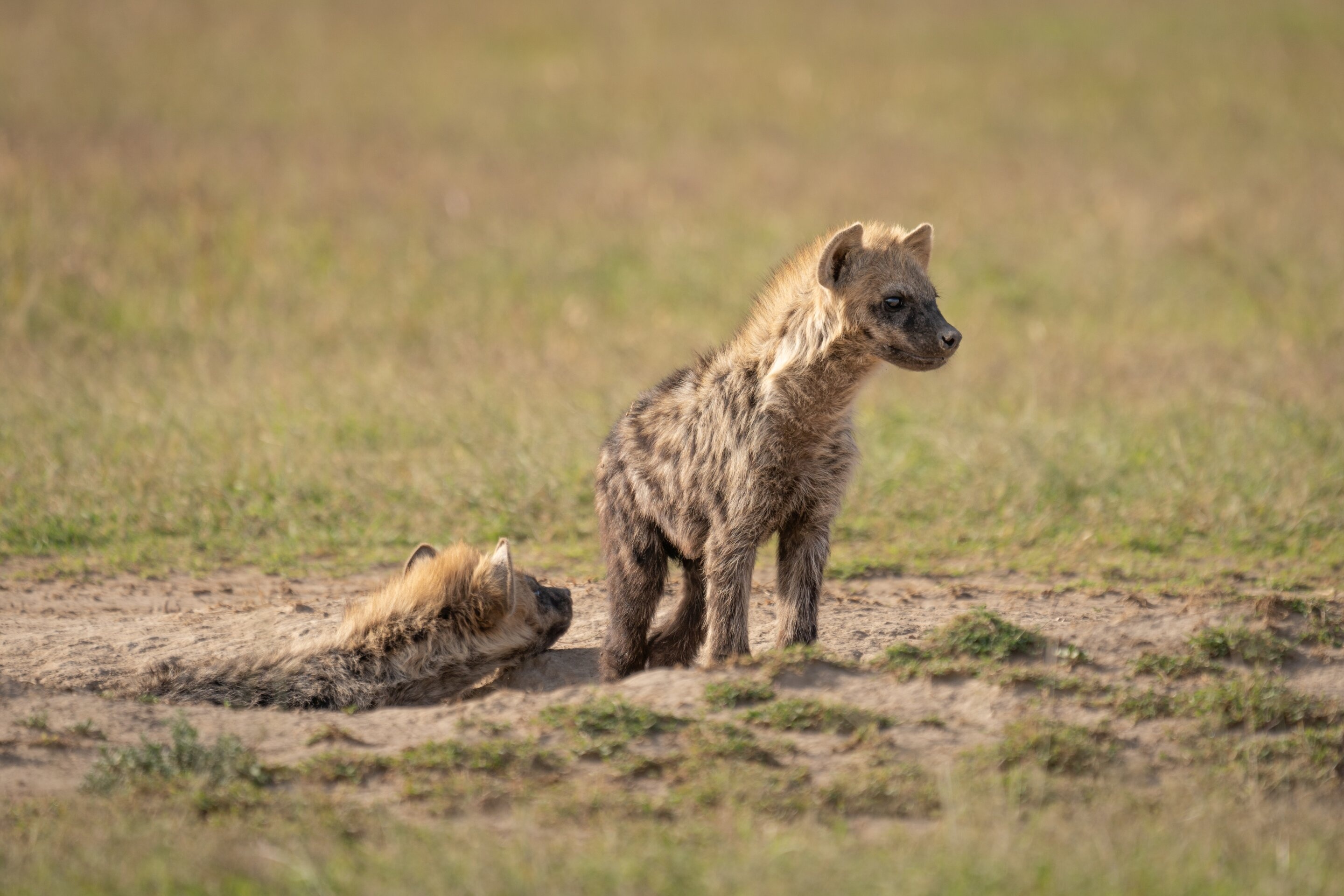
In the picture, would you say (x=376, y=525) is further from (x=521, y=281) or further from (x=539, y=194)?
(x=539, y=194)

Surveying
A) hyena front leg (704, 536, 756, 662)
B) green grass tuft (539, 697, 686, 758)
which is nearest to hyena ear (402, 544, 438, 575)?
hyena front leg (704, 536, 756, 662)

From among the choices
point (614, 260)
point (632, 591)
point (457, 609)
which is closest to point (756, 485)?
point (632, 591)

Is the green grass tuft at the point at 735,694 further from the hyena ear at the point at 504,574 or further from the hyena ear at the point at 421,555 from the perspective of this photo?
the hyena ear at the point at 421,555

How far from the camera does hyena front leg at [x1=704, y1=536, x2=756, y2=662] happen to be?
4.07 meters

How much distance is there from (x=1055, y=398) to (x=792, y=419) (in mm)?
4204

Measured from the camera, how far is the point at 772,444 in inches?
161

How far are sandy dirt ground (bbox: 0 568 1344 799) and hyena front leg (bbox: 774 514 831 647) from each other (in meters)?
0.16

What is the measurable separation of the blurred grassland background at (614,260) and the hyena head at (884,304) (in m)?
1.81

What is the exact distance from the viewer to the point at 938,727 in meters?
3.55

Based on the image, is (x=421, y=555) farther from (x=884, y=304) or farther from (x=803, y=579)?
(x=884, y=304)

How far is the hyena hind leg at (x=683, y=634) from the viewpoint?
4504 mm

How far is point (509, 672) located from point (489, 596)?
11.9 inches

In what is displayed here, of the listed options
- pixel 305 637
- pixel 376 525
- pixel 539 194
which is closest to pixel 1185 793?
pixel 305 637

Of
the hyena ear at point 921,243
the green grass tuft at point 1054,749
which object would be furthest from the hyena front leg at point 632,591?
the green grass tuft at point 1054,749
